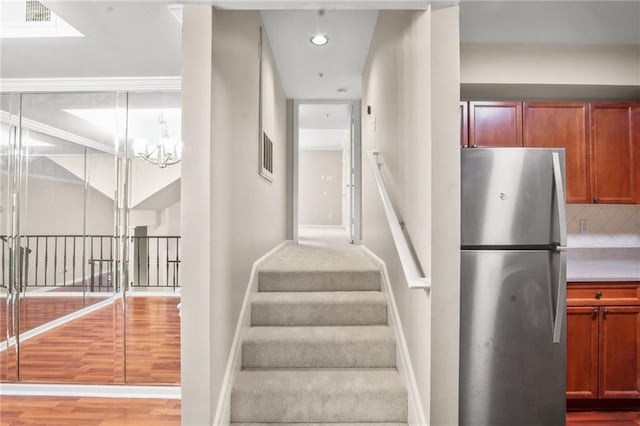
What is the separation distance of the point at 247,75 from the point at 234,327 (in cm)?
181

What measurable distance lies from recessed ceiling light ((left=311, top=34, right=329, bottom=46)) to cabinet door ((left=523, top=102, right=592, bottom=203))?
5.89ft

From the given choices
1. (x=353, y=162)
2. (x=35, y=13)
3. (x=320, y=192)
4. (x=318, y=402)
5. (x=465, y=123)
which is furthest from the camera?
(x=320, y=192)

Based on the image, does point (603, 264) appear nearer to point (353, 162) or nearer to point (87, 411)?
point (353, 162)

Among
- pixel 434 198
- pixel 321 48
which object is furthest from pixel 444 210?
pixel 321 48

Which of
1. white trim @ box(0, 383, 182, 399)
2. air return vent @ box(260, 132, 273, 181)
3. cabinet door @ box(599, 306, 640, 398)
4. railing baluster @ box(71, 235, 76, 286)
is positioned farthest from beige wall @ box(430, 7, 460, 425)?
railing baluster @ box(71, 235, 76, 286)

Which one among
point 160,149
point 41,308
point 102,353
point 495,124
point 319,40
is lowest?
point 102,353

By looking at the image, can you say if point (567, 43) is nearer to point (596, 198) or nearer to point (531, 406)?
point (596, 198)

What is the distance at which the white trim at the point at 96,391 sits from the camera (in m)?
2.52

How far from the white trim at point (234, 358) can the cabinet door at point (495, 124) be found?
6.44 ft

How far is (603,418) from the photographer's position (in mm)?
2250

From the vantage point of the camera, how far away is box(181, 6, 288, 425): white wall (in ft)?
5.57

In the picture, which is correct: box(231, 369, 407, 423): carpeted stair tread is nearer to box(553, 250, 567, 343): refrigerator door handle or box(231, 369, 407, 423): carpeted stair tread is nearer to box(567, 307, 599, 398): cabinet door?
box(553, 250, 567, 343): refrigerator door handle

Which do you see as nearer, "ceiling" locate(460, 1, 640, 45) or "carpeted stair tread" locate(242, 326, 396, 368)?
"ceiling" locate(460, 1, 640, 45)

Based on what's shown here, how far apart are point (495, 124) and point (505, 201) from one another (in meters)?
0.88
